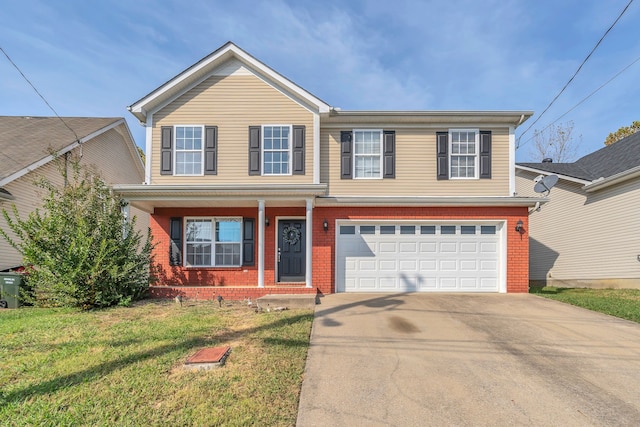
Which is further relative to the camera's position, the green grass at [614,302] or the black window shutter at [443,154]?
the black window shutter at [443,154]

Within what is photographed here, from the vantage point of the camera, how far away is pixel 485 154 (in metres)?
10.2

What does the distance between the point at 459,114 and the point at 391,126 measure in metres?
2.01

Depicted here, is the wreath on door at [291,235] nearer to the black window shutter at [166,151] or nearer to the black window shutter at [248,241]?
the black window shutter at [248,241]

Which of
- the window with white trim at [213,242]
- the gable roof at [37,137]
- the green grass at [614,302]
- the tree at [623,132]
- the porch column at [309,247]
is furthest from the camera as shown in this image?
the tree at [623,132]

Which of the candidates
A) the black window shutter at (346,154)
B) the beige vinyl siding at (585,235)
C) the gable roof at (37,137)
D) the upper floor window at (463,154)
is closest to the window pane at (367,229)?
the black window shutter at (346,154)

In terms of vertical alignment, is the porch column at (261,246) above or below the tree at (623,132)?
below

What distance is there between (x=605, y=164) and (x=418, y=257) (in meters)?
8.49

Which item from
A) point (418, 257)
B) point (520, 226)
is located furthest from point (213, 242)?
point (520, 226)

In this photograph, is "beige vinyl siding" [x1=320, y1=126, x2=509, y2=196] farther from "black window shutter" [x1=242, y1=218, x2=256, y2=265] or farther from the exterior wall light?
"black window shutter" [x1=242, y1=218, x2=256, y2=265]

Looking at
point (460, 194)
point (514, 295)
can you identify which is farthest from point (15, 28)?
point (514, 295)

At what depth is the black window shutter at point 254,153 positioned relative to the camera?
994 cm

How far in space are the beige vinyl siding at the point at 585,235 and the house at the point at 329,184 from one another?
3.68 metres

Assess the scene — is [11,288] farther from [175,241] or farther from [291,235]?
[291,235]

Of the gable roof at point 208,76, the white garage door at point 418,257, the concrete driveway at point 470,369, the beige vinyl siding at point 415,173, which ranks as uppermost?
the gable roof at point 208,76
